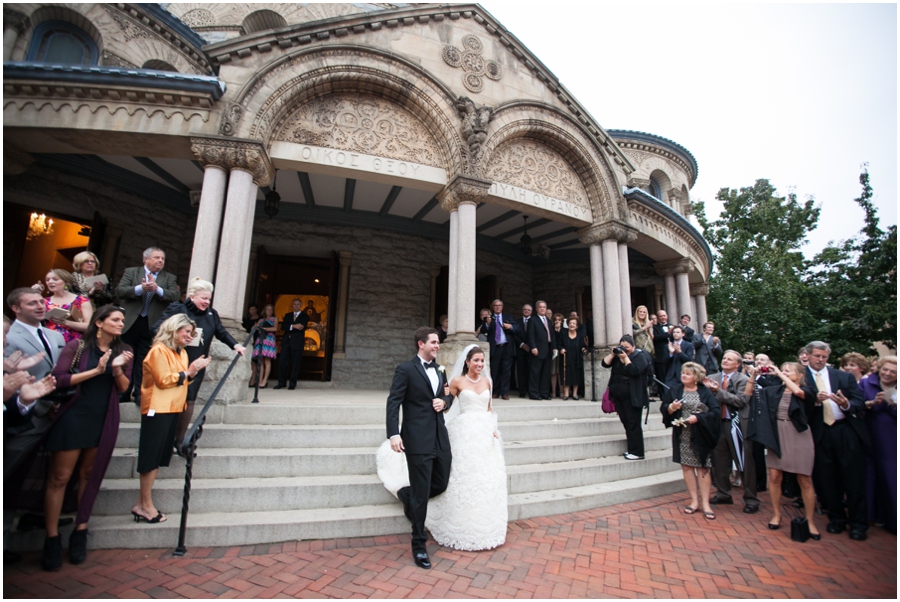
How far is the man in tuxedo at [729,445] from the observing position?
4.92 m

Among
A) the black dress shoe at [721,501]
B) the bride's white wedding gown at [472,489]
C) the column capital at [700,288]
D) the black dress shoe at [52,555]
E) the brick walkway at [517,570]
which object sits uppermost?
the column capital at [700,288]

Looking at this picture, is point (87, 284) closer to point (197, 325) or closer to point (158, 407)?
point (197, 325)

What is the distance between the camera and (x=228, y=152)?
637 cm

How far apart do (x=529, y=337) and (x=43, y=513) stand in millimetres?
7142

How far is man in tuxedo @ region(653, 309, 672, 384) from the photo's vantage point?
27.5 feet

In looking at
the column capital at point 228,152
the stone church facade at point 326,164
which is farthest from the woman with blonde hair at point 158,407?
the column capital at point 228,152

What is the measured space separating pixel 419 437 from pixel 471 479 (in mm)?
632

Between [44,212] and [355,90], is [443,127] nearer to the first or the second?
[355,90]

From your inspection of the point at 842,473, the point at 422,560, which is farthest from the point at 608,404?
the point at 422,560

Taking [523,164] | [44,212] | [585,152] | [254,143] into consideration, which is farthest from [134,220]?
[585,152]

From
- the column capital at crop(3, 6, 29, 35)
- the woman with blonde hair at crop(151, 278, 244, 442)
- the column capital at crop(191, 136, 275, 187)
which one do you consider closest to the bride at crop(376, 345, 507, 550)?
the woman with blonde hair at crop(151, 278, 244, 442)

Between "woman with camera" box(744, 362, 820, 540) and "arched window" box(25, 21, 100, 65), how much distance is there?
1309cm

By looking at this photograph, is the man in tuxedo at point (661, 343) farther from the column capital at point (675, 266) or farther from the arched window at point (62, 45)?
the arched window at point (62, 45)

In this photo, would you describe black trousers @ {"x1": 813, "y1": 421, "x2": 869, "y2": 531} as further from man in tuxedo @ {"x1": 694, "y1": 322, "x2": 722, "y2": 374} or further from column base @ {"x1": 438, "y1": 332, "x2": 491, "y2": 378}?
column base @ {"x1": 438, "y1": 332, "x2": 491, "y2": 378}
